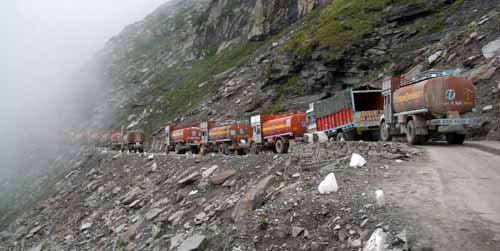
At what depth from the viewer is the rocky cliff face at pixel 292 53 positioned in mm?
35375

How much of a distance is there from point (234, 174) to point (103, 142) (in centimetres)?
5229

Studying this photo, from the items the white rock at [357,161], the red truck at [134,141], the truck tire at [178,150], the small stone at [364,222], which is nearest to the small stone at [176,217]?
the white rock at [357,161]

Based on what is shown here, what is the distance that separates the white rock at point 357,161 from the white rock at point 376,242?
14.1ft

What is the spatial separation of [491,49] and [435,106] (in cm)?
1087

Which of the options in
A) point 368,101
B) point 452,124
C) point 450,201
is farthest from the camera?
point 368,101

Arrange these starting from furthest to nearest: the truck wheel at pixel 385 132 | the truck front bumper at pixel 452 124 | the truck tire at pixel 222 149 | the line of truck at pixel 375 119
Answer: the truck tire at pixel 222 149, the truck wheel at pixel 385 132, the line of truck at pixel 375 119, the truck front bumper at pixel 452 124

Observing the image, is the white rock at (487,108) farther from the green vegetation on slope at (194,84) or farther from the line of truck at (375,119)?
the green vegetation on slope at (194,84)

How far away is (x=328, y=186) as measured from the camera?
9992 millimetres

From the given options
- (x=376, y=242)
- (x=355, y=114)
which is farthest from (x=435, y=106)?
(x=376, y=242)

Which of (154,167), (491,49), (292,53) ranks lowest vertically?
(154,167)

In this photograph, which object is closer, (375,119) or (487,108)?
(487,108)

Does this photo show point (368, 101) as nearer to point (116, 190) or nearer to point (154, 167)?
point (154, 167)

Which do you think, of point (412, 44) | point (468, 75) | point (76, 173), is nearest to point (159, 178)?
point (468, 75)

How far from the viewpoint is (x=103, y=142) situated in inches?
2544
